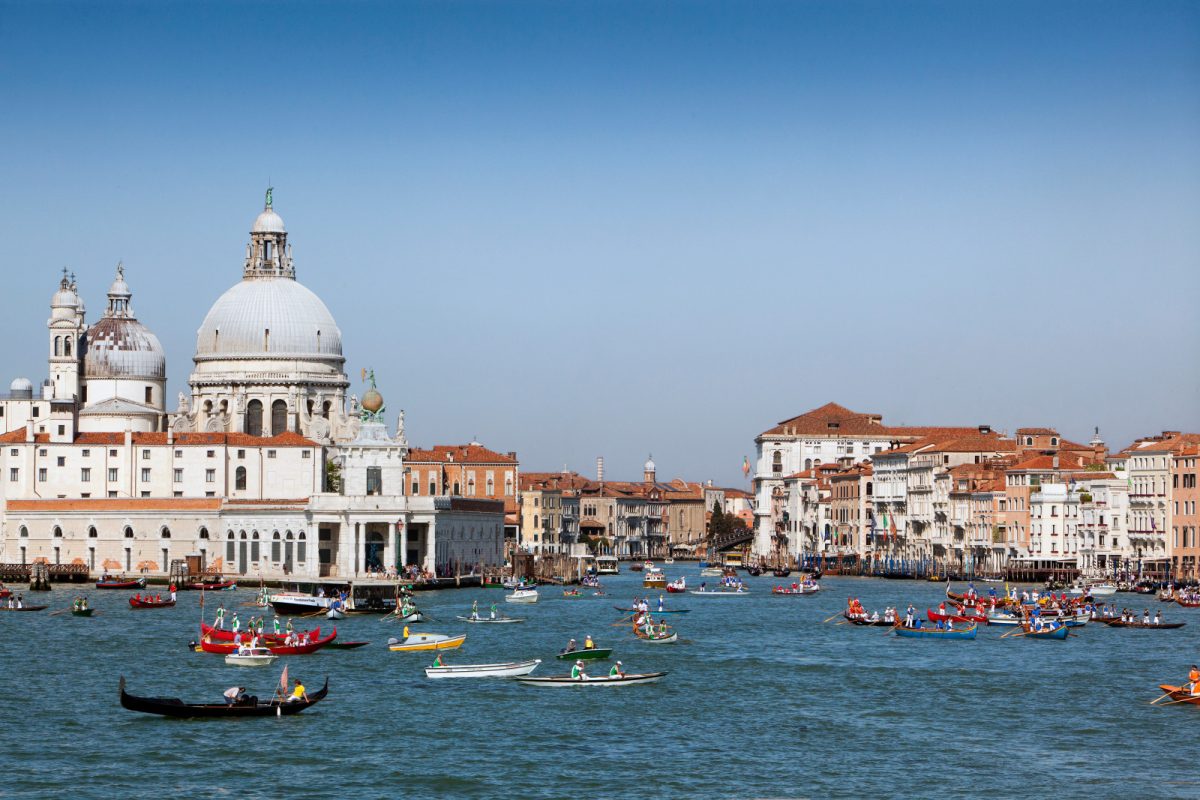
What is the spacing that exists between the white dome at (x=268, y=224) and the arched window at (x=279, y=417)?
9.41 meters

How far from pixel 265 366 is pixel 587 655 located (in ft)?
197

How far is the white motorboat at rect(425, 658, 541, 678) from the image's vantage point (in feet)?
158

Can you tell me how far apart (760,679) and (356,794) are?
17497 millimetres

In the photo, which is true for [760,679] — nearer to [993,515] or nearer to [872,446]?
[993,515]

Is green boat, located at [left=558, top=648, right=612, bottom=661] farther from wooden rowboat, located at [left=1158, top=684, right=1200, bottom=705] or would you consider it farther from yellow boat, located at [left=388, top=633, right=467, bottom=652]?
wooden rowboat, located at [left=1158, top=684, right=1200, bottom=705]

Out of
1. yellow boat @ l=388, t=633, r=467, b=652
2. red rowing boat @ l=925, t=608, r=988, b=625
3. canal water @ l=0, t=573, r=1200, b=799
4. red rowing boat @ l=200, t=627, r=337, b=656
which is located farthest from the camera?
red rowing boat @ l=925, t=608, r=988, b=625

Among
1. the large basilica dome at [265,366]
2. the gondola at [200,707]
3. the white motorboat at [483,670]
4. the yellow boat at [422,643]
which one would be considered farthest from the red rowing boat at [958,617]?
the large basilica dome at [265,366]

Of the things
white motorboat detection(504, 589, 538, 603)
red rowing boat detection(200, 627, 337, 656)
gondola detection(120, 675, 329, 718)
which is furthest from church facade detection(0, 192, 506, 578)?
gondola detection(120, 675, 329, 718)

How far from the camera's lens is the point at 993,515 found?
344 feet

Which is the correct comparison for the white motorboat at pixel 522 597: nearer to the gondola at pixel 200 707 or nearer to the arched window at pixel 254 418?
the arched window at pixel 254 418

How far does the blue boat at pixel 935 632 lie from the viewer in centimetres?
6044

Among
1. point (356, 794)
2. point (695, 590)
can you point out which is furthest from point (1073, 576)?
point (356, 794)

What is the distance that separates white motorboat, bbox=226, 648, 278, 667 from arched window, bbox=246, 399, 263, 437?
58245 millimetres

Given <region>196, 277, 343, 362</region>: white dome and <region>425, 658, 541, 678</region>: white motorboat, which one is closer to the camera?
<region>425, 658, 541, 678</region>: white motorboat
